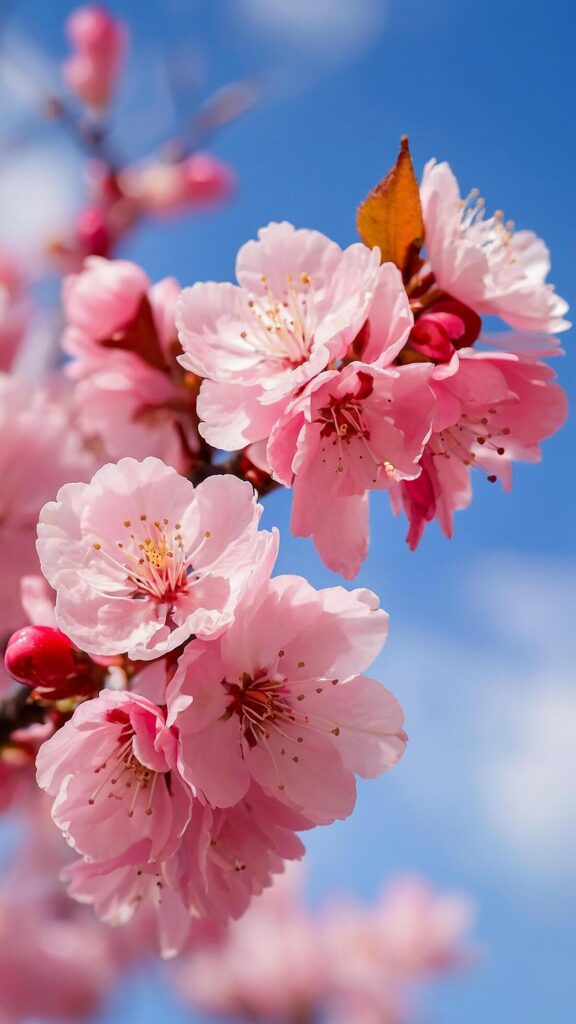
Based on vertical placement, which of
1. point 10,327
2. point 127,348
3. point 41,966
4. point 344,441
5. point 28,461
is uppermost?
point 10,327

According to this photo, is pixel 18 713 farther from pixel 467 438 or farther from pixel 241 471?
pixel 467 438

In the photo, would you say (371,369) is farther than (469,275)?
No

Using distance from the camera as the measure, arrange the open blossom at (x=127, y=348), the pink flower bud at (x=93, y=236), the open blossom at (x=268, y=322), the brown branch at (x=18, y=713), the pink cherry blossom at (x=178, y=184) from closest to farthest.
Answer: the open blossom at (x=268, y=322)
the brown branch at (x=18, y=713)
the open blossom at (x=127, y=348)
the pink flower bud at (x=93, y=236)
the pink cherry blossom at (x=178, y=184)

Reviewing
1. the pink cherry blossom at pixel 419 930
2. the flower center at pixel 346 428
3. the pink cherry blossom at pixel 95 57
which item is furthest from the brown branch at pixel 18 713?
the pink cherry blossom at pixel 419 930

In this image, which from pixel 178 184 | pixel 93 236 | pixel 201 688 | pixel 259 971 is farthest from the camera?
pixel 259 971

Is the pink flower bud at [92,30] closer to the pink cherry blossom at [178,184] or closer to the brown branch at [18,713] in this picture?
the pink cherry blossom at [178,184]

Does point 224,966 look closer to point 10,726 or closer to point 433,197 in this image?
point 10,726

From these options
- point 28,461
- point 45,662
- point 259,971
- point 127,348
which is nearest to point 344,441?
point 45,662
